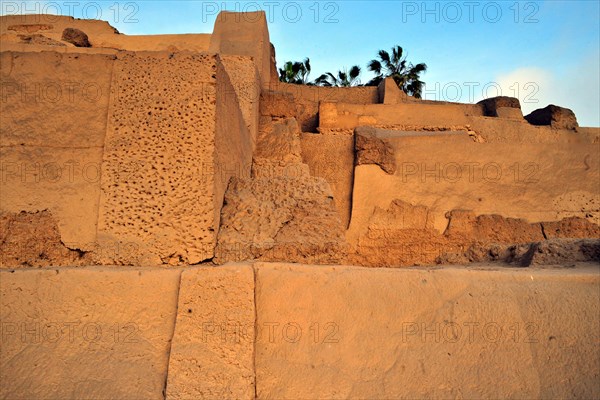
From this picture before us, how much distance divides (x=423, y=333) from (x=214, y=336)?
111cm

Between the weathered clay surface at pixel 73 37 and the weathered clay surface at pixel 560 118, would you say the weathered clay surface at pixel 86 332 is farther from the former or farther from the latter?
the weathered clay surface at pixel 560 118

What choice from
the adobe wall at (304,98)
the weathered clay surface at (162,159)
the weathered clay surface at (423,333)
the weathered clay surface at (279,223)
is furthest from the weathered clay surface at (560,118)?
the weathered clay surface at (162,159)

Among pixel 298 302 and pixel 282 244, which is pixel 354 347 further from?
pixel 282 244

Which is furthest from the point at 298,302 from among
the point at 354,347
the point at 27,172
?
the point at 27,172

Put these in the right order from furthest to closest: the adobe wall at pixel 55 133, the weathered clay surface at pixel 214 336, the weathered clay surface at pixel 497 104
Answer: the weathered clay surface at pixel 497 104 < the adobe wall at pixel 55 133 < the weathered clay surface at pixel 214 336

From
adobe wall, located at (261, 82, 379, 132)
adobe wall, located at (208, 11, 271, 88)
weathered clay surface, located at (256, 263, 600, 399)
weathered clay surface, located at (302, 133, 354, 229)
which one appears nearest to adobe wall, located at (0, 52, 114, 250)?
weathered clay surface, located at (256, 263, 600, 399)

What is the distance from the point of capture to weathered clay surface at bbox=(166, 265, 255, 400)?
2.42 metres

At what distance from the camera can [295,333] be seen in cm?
266

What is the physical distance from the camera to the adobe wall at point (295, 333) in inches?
96.8

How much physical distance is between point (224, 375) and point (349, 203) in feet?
15.8

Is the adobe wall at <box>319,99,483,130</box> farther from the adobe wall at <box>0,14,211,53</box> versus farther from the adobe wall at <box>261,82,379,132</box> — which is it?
the adobe wall at <box>0,14,211,53</box>

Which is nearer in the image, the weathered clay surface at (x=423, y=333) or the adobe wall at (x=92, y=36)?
the weathered clay surface at (x=423, y=333)

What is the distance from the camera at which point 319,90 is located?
13156mm

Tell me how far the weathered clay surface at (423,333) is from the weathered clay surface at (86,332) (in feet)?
1.86
